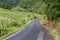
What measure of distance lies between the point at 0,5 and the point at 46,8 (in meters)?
63.3

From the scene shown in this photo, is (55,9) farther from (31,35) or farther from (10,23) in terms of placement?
(31,35)

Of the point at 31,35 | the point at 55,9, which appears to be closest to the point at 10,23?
the point at 55,9

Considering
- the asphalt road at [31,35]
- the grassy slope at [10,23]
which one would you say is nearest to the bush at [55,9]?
the asphalt road at [31,35]

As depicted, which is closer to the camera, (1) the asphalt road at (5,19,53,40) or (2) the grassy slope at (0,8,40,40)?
(1) the asphalt road at (5,19,53,40)

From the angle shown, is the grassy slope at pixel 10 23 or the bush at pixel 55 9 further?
the bush at pixel 55 9

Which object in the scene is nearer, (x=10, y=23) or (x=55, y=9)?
(x=10, y=23)

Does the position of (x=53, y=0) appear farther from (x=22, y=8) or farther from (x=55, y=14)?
(x=22, y=8)

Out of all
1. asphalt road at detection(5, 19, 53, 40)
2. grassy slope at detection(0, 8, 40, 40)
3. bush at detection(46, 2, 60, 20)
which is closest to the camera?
asphalt road at detection(5, 19, 53, 40)

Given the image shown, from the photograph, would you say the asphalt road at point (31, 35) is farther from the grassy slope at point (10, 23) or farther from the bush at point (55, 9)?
the bush at point (55, 9)

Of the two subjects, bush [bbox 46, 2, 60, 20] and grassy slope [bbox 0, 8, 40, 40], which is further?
bush [bbox 46, 2, 60, 20]

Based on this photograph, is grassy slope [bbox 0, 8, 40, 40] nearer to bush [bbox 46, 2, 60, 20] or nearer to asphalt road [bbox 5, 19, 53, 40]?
asphalt road [bbox 5, 19, 53, 40]

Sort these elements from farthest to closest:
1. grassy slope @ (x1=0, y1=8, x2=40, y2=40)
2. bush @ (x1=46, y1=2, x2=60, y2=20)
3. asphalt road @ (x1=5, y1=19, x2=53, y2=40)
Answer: bush @ (x1=46, y1=2, x2=60, y2=20) → grassy slope @ (x1=0, y1=8, x2=40, y2=40) → asphalt road @ (x1=5, y1=19, x2=53, y2=40)

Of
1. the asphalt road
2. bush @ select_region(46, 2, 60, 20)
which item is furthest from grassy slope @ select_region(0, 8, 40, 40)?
bush @ select_region(46, 2, 60, 20)

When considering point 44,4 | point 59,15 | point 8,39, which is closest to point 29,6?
point 44,4
